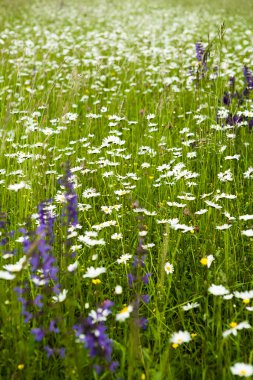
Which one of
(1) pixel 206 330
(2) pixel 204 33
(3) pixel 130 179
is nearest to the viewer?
(1) pixel 206 330

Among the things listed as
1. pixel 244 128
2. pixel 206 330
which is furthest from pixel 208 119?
pixel 206 330

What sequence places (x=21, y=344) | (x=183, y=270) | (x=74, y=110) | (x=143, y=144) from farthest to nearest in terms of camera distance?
1. (x=74, y=110)
2. (x=143, y=144)
3. (x=183, y=270)
4. (x=21, y=344)

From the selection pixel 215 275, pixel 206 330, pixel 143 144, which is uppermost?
pixel 143 144

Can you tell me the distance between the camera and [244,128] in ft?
12.6

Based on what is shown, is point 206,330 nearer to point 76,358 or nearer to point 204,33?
point 76,358

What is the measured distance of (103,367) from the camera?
57.5 inches

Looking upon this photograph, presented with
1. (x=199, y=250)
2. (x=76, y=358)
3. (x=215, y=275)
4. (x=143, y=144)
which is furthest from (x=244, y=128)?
(x=76, y=358)

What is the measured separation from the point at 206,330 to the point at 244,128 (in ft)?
7.66

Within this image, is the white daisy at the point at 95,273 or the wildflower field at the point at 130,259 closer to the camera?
the wildflower field at the point at 130,259

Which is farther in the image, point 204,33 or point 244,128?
point 204,33

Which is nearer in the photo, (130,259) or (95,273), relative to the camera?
(95,273)

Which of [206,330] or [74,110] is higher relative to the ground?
[74,110]

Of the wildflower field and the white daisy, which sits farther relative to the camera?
the white daisy

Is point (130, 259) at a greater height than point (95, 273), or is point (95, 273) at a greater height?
point (95, 273)
